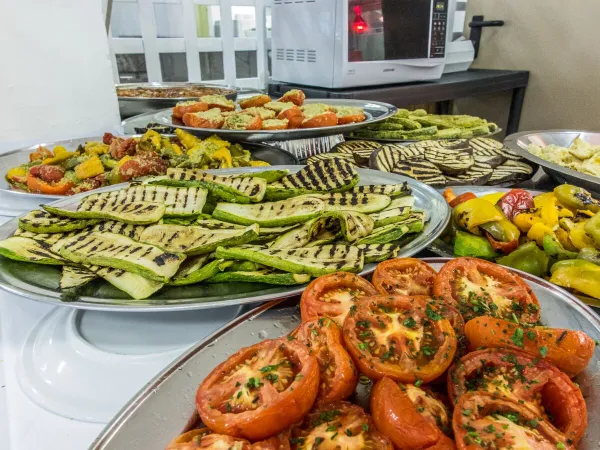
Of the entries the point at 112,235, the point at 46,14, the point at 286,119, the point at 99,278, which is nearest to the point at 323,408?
the point at 99,278

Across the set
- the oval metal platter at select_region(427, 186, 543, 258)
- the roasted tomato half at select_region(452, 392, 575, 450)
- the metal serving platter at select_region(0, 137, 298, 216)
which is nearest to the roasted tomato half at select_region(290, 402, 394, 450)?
the roasted tomato half at select_region(452, 392, 575, 450)

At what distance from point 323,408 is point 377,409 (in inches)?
3.7

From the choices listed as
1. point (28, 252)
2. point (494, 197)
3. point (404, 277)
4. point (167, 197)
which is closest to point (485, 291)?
point (404, 277)

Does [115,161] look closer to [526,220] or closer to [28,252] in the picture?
[28,252]

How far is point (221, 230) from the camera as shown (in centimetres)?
125

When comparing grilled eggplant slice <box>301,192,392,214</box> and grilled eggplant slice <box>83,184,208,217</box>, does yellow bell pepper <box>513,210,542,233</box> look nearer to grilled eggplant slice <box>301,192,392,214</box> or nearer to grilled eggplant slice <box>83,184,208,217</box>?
grilled eggplant slice <box>301,192,392,214</box>

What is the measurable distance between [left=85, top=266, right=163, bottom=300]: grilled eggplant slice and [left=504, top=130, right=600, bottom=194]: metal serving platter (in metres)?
1.80

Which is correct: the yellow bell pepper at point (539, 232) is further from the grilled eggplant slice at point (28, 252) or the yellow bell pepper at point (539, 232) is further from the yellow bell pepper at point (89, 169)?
the yellow bell pepper at point (89, 169)

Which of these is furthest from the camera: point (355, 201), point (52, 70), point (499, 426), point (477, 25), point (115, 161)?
point (477, 25)

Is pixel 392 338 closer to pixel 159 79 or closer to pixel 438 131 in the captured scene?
pixel 438 131

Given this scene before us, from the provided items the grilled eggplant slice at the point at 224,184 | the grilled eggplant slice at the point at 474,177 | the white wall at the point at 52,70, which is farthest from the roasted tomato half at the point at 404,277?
the white wall at the point at 52,70

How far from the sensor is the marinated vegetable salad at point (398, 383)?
670 mm

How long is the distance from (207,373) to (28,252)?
658mm

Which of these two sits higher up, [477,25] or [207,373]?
[477,25]
